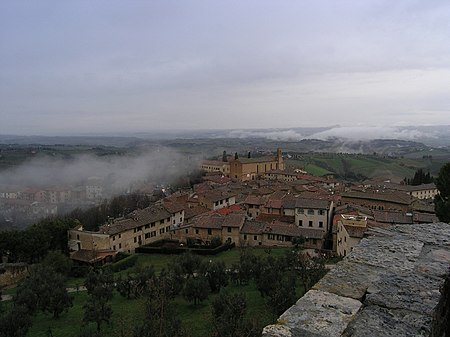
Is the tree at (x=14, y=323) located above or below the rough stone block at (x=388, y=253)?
below

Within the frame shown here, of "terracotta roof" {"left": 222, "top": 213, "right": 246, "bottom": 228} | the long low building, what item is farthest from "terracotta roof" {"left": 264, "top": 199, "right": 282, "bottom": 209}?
the long low building

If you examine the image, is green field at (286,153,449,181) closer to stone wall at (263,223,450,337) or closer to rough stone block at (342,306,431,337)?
stone wall at (263,223,450,337)

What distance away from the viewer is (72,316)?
71.1ft

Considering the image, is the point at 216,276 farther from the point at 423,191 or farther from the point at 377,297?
the point at 423,191

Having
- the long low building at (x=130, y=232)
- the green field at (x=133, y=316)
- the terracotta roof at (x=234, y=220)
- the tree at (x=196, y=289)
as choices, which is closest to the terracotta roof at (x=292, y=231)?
the terracotta roof at (x=234, y=220)

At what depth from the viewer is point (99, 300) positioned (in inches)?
756

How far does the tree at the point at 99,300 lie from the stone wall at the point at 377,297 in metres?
16.6

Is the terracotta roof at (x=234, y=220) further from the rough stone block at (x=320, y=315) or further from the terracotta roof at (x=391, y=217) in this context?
the rough stone block at (x=320, y=315)

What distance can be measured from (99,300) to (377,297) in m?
18.7

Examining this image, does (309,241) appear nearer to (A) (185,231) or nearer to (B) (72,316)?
(A) (185,231)

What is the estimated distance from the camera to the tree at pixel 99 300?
1780cm

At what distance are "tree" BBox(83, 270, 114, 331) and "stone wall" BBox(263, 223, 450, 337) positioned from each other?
16.6 m

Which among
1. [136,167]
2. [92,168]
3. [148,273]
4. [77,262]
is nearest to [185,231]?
[77,262]

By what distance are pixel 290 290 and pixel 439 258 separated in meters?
13.9
